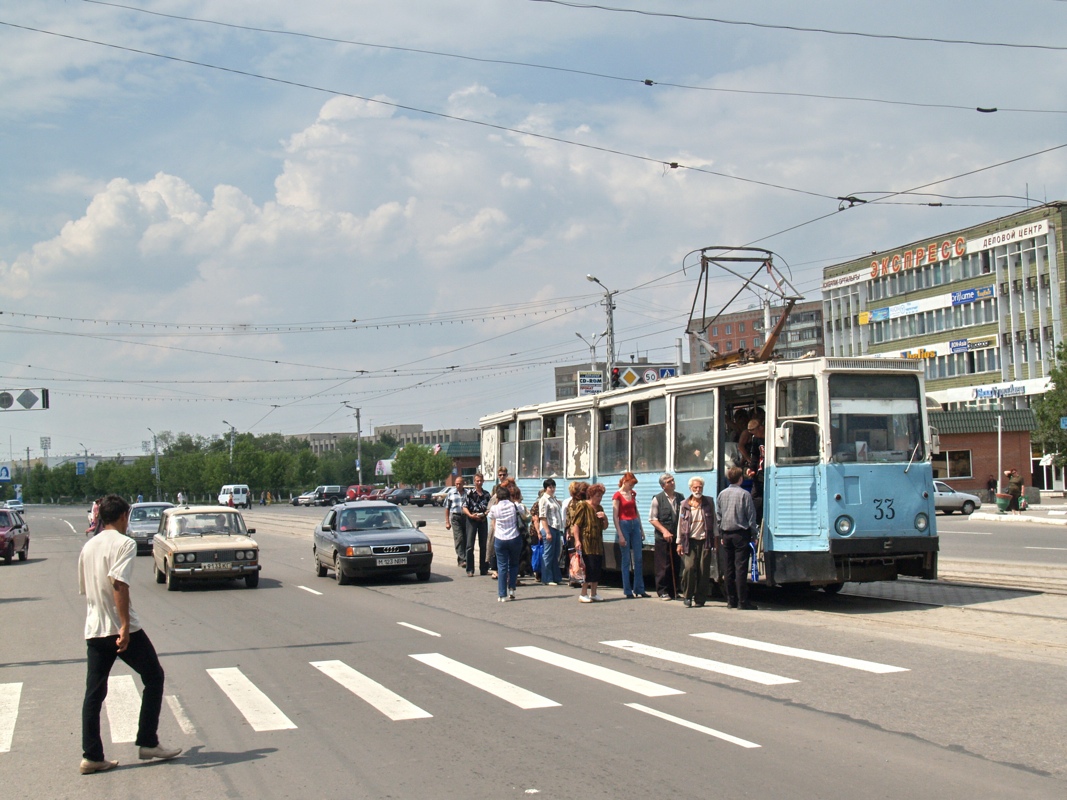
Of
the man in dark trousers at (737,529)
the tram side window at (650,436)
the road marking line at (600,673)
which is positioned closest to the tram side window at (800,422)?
the man in dark trousers at (737,529)

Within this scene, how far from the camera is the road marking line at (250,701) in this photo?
787 cm

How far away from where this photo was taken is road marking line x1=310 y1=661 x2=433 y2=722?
26.6ft

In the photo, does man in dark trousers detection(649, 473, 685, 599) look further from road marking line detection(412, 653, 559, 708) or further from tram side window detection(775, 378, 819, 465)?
road marking line detection(412, 653, 559, 708)

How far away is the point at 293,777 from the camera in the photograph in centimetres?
636

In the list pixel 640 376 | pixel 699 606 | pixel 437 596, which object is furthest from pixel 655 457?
pixel 640 376

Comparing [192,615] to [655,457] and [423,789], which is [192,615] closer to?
Result: [655,457]

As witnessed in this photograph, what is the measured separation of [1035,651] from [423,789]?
22.1 ft

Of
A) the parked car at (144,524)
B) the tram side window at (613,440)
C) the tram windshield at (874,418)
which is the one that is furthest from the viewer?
the parked car at (144,524)

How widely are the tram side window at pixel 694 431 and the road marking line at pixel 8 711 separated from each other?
31.2 ft

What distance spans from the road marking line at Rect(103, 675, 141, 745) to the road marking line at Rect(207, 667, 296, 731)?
2.43 feet

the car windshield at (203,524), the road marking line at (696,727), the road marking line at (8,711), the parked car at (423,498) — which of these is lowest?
the road marking line at (8,711)

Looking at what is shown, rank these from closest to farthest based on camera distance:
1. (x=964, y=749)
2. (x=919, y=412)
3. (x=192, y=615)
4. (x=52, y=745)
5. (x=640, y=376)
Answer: (x=964, y=749)
(x=52, y=745)
(x=919, y=412)
(x=192, y=615)
(x=640, y=376)

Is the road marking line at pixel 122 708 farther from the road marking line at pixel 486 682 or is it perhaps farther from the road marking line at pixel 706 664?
the road marking line at pixel 706 664

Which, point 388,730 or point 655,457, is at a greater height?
point 655,457
